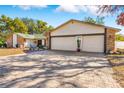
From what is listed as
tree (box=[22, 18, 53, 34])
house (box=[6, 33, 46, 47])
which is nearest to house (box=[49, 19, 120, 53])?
house (box=[6, 33, 46, 47])

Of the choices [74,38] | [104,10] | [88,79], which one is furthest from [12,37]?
[88,79]

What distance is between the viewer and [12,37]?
3331cm

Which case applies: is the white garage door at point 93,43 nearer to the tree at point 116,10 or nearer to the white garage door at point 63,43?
the white garage door at point 63,43

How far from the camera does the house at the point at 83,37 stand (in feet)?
57.9

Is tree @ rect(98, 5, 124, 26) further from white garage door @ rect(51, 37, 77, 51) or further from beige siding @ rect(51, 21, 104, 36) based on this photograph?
white garage door @ rect(51, 37, 77, 51)

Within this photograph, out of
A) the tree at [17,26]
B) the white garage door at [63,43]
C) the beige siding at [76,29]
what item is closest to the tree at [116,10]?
the beige siding at [76,29]

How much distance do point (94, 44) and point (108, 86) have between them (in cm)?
1291

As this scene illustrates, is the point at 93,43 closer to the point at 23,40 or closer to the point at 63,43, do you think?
the point at 63,43

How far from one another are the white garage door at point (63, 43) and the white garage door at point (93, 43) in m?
1.38

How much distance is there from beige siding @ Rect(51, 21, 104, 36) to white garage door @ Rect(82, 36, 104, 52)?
0.65 metres

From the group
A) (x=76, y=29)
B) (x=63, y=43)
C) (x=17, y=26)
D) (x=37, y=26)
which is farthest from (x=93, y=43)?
(x=37, y=26)

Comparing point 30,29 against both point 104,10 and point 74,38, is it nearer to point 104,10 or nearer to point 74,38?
point 74,38

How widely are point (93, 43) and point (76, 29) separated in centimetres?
292

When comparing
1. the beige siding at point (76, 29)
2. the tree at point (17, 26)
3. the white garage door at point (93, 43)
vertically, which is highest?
the tree at point (17, 26)
